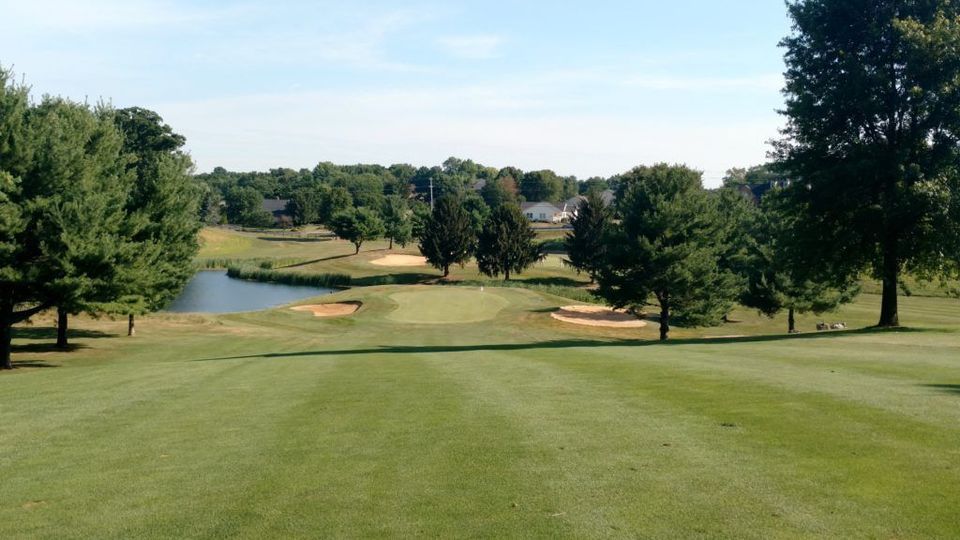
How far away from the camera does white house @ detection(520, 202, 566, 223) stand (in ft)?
615

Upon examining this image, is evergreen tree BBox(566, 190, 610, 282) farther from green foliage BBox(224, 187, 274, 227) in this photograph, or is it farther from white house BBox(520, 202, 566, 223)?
green foliage BBox(224, 187, 274, 227)

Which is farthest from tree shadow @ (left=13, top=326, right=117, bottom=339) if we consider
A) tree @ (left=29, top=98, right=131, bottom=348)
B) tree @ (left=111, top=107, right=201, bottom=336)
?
tree @ (left=29, top=98, right=131, bottom=348)

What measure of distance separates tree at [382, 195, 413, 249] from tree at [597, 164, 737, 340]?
74874 mm

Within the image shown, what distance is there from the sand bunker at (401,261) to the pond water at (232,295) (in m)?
16.0

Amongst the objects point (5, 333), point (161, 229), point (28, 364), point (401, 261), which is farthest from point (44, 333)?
point (401, 261)

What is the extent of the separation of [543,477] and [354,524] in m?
2.25

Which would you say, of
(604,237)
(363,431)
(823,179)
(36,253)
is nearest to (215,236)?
(604,237)

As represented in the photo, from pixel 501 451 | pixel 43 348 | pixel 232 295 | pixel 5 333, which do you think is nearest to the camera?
pixel 501 451

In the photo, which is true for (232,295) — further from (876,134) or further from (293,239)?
(876,134)

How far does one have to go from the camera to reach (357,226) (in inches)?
4387

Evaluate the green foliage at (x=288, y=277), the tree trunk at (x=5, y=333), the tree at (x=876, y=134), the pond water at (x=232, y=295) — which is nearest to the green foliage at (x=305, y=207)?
the green foliage at (x=288, y=277)

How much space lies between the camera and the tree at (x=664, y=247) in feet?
145

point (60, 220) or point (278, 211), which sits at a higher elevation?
point (278, 211)

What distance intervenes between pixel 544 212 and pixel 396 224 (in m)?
76.8
